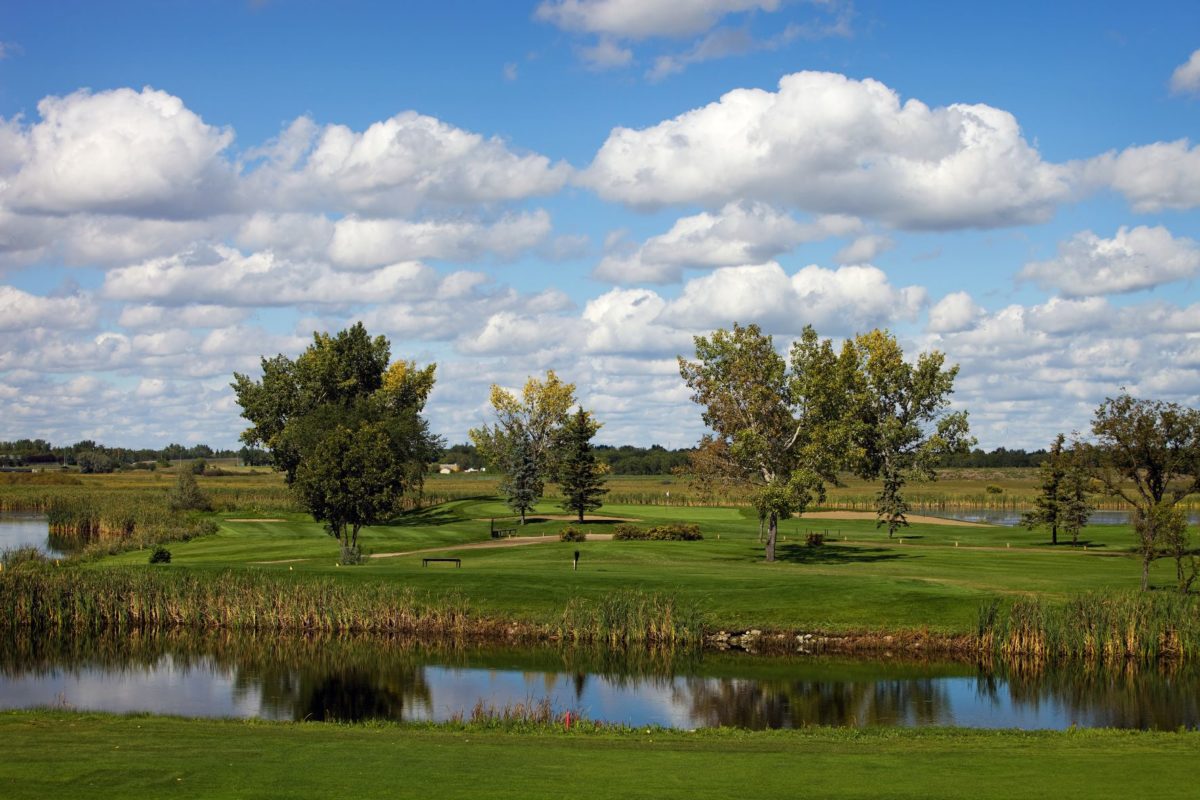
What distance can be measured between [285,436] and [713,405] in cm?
3852

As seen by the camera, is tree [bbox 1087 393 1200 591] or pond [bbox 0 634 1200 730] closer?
pond [bbox 0 634 1200 730]

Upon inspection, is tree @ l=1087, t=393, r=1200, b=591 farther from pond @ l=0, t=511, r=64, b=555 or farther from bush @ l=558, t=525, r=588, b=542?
pond @ l=0, t=511, r=64, b=555

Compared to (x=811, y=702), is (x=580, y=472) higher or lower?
higher

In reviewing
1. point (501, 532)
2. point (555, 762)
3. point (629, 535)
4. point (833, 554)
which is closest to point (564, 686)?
point (555, 762)

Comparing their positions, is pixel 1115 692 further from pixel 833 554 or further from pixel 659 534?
pixel 659 534

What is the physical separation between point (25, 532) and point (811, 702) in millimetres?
68246

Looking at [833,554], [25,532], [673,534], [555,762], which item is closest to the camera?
[555,762]

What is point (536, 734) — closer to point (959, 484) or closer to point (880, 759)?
point (880, 759)

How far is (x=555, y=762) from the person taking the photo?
19734 mm

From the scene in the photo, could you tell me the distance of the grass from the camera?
17500 millimetres

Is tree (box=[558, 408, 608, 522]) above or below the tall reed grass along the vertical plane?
above

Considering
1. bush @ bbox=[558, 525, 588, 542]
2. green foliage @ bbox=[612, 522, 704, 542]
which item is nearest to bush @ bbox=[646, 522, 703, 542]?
green foliage @ bbox=[612, 522, 704, 542]

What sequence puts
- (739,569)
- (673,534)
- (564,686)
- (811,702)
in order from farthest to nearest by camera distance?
(673,534)
(739,569)
(564,686)
(811,702)

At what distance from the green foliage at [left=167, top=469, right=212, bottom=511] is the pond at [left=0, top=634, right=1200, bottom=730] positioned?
168ft
